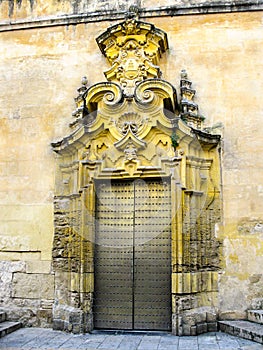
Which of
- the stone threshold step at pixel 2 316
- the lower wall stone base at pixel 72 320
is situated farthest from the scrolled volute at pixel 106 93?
the stone threshold step at pixel 2 316

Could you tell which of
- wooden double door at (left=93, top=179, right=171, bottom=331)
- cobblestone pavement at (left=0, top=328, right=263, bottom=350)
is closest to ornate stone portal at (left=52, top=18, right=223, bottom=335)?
wooden double door at (left=93, top=179, right=171, bottom=331)

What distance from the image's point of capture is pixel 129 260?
6457 millimetres

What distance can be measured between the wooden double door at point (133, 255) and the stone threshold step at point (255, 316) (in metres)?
1.09

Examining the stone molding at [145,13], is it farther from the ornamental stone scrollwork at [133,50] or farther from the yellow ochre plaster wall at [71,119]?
the ornamental stone scrollwork at [133,50]

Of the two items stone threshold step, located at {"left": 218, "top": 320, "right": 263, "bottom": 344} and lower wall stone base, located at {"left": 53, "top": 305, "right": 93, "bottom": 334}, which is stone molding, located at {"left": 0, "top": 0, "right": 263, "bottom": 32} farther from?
stone threshold step, located at {"left": 218, "top": 320, "right": 263, "bottom": 344}

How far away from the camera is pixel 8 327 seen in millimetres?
6133

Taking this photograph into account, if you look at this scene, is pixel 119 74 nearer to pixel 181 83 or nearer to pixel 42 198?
pixel 181 83

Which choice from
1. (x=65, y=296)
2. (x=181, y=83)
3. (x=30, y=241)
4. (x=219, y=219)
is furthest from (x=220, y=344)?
(x=181, y=83)

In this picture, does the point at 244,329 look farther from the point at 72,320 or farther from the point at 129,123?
the point at 129,123

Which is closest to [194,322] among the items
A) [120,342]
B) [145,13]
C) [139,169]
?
[120,342]

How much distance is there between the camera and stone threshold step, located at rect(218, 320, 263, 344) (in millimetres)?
5418

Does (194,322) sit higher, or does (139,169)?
(139,169)

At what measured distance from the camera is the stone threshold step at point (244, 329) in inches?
213

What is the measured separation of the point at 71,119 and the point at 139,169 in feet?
4.77
